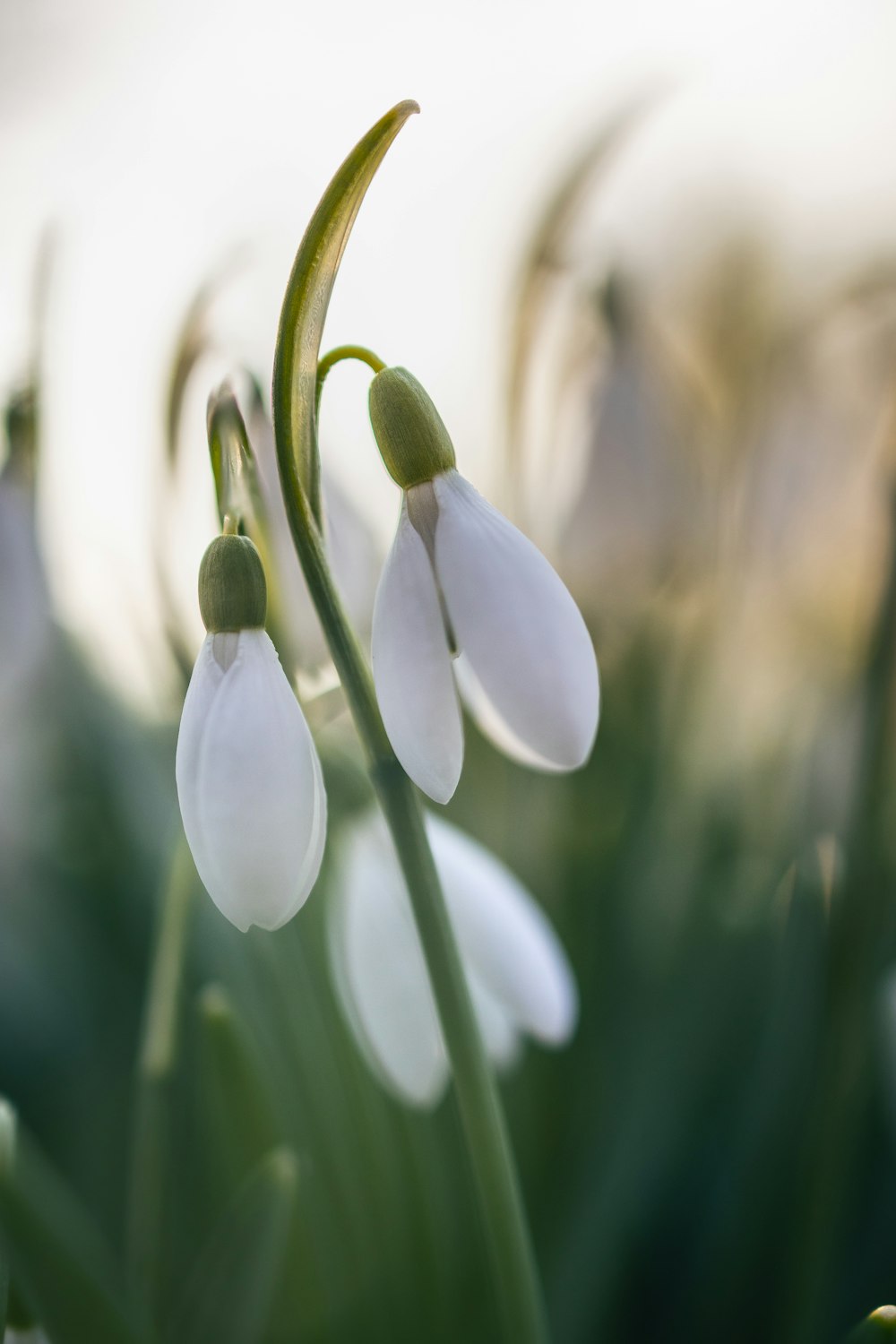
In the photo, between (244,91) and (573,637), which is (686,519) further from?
(244,91)

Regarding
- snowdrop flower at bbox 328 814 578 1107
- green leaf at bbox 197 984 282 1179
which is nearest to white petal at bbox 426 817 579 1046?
snowdrop flower at bbox 328 814 578 1107

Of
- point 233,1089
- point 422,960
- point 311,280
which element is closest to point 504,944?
point 422,960

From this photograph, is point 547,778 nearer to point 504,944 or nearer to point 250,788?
point 504,944

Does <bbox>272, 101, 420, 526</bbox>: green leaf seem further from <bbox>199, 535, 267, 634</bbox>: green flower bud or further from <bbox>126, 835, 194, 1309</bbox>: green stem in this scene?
<bbox>126, 835, 194, 1309</bbox>: green stem

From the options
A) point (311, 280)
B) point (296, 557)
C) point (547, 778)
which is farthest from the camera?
point (547, 778)

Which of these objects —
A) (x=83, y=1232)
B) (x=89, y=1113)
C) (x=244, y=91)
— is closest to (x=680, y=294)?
(x=244, y=91)
